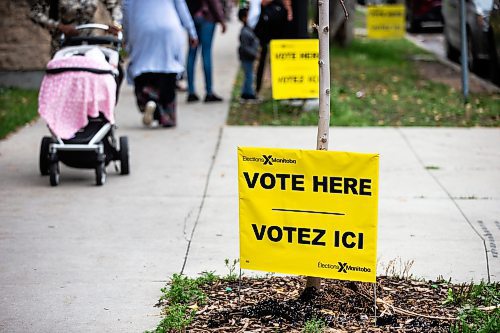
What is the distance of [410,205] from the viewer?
8.18 metres

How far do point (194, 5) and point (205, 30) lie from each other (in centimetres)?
38

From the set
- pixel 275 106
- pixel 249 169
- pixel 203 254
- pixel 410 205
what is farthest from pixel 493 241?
pixel 275 106

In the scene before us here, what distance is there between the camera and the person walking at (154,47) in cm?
1100

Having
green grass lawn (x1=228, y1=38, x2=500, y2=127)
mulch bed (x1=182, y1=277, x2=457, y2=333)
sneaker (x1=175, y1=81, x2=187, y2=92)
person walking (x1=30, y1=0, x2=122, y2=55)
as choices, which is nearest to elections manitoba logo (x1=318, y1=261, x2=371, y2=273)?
mulch bed (x1=182, y1=277, x2=457, y2=333)

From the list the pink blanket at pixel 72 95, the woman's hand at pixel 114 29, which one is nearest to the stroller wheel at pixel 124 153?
the pink blanket at pixel 72 95

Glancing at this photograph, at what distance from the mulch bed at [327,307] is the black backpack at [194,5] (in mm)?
7597

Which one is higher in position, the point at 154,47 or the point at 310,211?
the point at 310,211

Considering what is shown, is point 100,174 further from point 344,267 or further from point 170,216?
point 344,267

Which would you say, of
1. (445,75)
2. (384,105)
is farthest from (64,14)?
(445,75)

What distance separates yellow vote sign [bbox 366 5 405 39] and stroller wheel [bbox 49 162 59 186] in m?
12.2

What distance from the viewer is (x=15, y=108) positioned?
12539 millimetres

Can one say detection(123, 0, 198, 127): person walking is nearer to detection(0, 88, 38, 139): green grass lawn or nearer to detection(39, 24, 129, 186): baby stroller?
detection(0, 88, 38, 139): green grass lawn

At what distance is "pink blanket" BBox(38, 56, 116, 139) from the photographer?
858 centimetres

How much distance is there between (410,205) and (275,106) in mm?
4707
